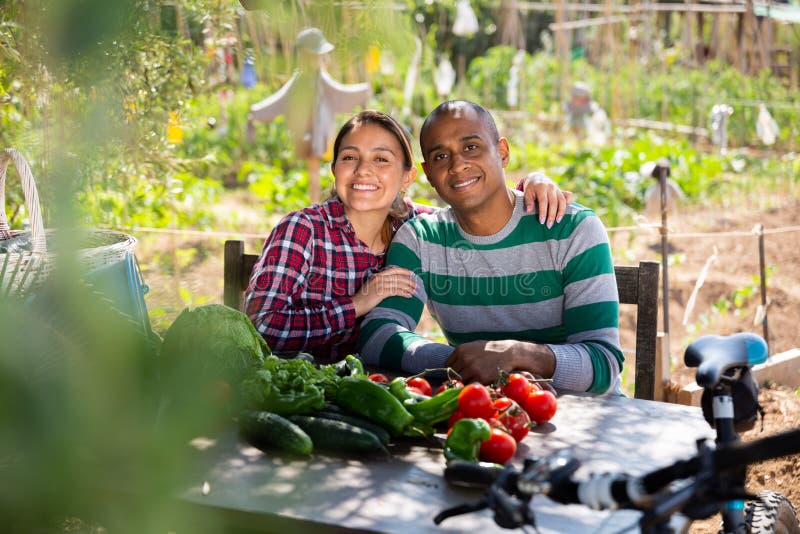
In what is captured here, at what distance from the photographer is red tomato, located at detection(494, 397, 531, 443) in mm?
1964

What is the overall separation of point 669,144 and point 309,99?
11.5 meters

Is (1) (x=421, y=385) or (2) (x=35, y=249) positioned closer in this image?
(2) (x=35, y=249)

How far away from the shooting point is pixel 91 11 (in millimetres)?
662

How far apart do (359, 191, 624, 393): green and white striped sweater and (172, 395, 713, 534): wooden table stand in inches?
24.2

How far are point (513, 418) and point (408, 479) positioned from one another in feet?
1.11

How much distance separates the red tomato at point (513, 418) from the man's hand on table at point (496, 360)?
39 cm

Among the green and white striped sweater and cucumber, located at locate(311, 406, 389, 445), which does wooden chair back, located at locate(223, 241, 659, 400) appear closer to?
the green and white striped sweater

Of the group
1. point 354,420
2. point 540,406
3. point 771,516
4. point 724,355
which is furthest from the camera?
point 771,516

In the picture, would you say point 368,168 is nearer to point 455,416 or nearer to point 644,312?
point 644,312

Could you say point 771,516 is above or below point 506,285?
below

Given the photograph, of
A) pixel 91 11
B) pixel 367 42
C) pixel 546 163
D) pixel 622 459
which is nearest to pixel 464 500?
pixel 622 459

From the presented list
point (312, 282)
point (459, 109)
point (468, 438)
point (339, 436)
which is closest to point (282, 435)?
point (339, 436)

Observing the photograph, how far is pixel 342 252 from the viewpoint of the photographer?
3.13 m

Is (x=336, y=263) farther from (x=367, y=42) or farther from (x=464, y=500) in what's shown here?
(x=367, y=42)
